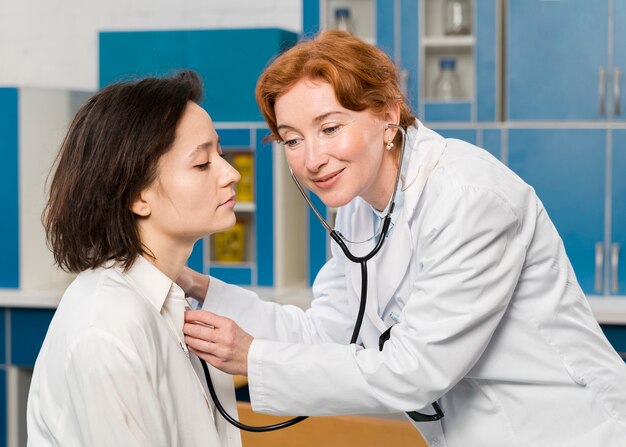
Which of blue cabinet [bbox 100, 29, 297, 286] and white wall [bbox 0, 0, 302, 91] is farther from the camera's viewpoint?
white wall [bbox 0, 0, 302, 91]

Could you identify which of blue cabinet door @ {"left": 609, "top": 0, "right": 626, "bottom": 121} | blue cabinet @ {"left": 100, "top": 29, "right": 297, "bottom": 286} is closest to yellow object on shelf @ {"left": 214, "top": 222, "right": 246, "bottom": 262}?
blue cabinet @ {"left": 100, "top": 29, "right": 297, "bottom": 286}

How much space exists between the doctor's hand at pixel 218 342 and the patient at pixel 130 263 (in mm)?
25

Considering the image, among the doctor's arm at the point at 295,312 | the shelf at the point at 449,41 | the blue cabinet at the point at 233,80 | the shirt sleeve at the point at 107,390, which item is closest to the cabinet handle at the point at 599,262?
the shelf at the point at 449,41

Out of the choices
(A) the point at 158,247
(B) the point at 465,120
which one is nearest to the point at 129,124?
(A) the point at 158,247

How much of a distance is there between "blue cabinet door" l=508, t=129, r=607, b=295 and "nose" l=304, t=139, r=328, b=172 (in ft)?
5.72

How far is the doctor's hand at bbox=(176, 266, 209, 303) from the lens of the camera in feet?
5.45

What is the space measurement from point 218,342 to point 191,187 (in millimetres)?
232

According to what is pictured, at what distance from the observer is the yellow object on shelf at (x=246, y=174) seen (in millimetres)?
3336

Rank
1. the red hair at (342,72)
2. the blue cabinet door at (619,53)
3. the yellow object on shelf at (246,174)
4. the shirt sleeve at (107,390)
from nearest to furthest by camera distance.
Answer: the shirt sleeve at (107,390) < the red hair at (342,72) < the blue cabinet door at (619,53) < the yellow object on shelf at (246,174)

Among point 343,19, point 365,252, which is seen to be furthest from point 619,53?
point 365,252

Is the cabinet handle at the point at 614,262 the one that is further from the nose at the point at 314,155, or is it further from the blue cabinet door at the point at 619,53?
the nose at the point at 314,155

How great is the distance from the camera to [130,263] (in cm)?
138

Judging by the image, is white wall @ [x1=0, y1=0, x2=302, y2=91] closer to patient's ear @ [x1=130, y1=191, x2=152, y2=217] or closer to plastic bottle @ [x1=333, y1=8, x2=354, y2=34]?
plastic bottle @ [x1=333, y1=8, x2=354, y2=34]

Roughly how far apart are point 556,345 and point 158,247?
62cm
